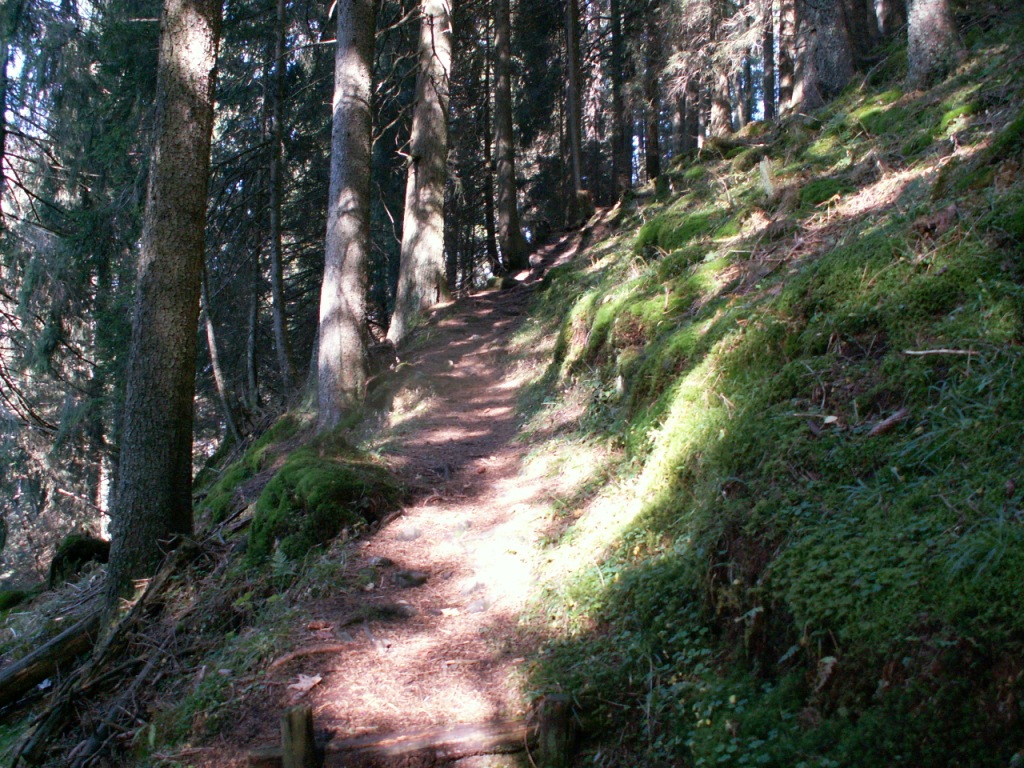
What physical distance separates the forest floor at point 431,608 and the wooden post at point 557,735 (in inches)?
14.3

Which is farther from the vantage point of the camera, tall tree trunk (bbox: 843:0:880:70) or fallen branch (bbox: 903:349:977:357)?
tall tree trunk (bbox: 843:0:880:70)

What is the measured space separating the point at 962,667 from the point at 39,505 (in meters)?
17.5

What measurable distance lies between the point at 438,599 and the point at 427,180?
10959 mm

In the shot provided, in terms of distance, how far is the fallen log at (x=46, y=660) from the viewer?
20.1 feet

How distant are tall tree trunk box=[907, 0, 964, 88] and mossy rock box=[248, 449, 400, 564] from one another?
7.87m

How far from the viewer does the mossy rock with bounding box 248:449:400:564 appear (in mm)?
6254

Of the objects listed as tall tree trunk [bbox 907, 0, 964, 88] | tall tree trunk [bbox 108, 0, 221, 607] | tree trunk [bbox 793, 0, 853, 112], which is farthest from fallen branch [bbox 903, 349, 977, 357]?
tree trunk [bbox 793, 0, 853, 112]

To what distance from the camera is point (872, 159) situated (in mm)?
6801

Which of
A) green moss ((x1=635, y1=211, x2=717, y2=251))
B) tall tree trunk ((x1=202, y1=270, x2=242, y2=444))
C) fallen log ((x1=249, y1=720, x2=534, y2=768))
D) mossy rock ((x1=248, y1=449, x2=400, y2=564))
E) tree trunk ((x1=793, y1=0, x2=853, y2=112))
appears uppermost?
tree trunk ((x1=793, y1=0, x2=853, y2=112))

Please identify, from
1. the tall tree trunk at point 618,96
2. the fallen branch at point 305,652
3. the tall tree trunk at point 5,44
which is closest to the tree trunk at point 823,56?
the tall tree trunk at point 618,96

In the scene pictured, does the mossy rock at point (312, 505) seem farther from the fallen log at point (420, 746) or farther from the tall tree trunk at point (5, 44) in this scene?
the tall tree trunk at point (5, 44)

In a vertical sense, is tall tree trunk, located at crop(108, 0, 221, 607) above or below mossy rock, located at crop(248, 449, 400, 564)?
above

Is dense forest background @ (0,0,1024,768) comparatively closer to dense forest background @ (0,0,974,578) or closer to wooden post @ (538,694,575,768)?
wooden post @ (538,694,575,768)

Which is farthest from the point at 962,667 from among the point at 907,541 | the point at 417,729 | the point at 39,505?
the point at 39,505
